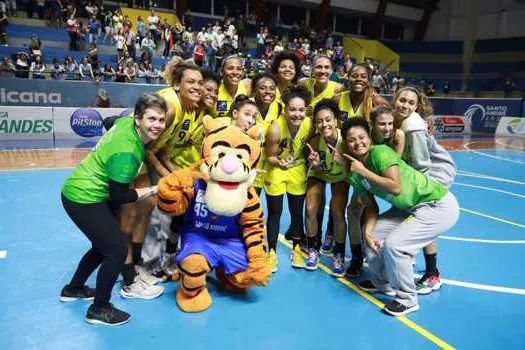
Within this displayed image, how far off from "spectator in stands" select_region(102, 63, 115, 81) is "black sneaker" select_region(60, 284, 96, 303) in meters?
10.6

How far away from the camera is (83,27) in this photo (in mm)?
15250

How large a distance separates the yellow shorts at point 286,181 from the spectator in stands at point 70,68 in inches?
424

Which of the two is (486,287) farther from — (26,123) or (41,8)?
(41,8)

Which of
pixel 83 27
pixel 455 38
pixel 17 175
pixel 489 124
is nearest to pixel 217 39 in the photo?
pixel 83 27

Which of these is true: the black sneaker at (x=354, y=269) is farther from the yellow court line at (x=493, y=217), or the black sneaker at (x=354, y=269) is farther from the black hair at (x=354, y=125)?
the yellow court line at (x=493, y=217)

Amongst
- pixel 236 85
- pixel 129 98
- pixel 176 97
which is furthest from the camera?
pixel 129 98

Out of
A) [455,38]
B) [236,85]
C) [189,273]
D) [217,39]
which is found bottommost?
[189,273]

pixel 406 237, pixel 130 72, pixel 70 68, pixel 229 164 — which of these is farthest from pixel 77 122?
pixel 406 237

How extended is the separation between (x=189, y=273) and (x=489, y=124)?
769 inches

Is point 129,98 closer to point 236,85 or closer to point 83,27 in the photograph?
point 83,27

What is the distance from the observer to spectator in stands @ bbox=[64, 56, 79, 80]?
1254 cm

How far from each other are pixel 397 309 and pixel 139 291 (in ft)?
6.46

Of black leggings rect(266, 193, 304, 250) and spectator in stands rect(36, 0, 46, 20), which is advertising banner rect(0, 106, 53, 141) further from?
black leggings rect(266, 193, 304, 250)

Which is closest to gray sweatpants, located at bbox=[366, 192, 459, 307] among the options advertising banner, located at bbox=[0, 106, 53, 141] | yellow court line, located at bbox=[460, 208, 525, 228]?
yellow court line, located at bbox=[460, 208, 525, 228]
